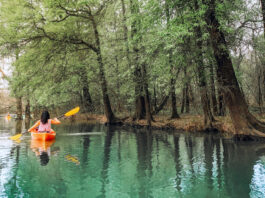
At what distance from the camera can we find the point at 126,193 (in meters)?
5.18

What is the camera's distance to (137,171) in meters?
6.75

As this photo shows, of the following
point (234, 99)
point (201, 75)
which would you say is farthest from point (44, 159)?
point (234, 99)

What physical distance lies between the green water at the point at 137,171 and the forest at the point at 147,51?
2831mm

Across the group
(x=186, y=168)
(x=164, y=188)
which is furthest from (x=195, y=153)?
(x=164, y=188)

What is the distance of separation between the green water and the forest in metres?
2.83

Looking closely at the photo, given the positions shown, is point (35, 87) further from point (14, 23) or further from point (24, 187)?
point (24, 187)

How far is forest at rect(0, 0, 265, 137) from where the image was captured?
9.45 meters

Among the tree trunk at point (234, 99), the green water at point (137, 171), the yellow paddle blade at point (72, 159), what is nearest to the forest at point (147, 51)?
the tree trunk at point (234, 99)

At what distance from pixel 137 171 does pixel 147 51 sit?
17.0 feet

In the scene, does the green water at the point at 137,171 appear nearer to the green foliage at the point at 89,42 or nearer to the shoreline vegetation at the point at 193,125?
the shoreline vegetation at the point at 193,125

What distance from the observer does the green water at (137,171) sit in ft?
17.3

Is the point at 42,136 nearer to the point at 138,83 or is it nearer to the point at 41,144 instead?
the point at 41,144

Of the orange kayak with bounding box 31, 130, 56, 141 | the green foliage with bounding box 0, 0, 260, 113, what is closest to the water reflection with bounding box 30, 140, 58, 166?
the orange kayak with bounding box 31, 130, 56, 141

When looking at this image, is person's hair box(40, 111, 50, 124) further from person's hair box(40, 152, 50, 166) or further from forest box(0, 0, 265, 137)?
forest box(0, 0, 265, 137)
